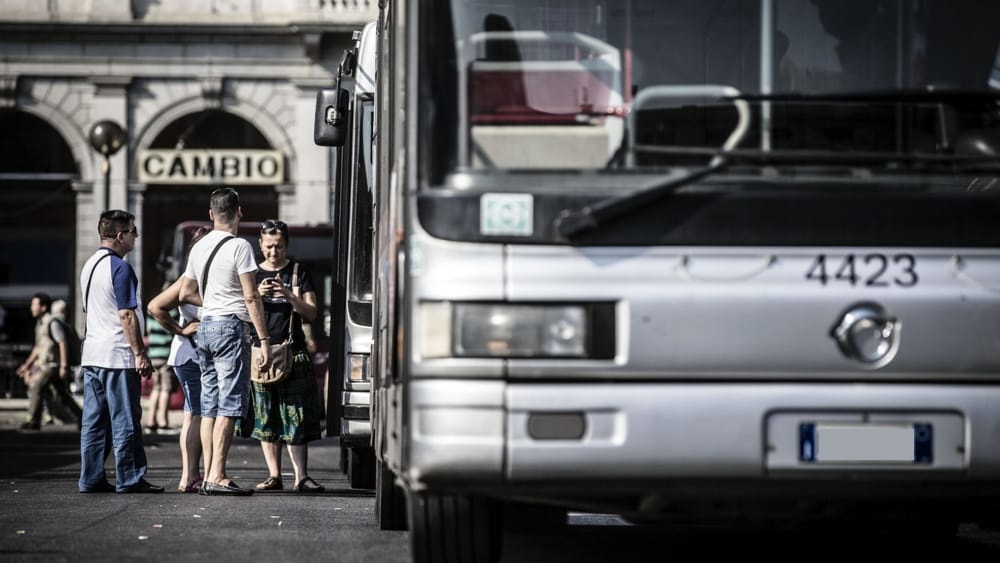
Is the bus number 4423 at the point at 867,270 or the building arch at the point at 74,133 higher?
the building arch at the point at 74,133

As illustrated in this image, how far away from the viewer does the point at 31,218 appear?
115 ft

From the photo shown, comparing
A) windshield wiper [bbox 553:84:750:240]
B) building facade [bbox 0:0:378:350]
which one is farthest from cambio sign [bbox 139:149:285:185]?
windshield wiper [bbox 553:84:750:240]

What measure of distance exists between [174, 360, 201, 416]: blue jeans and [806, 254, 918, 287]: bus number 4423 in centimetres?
671

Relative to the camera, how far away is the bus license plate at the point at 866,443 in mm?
5574

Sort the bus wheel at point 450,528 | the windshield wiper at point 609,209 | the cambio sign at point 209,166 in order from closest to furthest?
the windshield wiper at point 609,209 < the bus wheel at point 450,528 < the cambio sign at point 209,166

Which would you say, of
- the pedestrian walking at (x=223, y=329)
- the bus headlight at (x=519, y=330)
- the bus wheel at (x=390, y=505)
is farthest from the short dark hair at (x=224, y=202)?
the bus headlight at (x=519, y=330)

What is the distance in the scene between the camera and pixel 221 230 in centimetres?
1127

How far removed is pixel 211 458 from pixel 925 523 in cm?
461

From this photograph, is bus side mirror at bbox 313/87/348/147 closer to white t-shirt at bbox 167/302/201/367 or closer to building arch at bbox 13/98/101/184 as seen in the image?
white t-shirt at bbox 167/302/201/367

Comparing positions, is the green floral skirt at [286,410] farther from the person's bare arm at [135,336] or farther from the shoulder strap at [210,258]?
the shoulder strap at [210,258]

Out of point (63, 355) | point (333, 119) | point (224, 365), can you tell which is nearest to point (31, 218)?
point (63, 355)

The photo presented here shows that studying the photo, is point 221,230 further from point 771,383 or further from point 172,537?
point 771,383

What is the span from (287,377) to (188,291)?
2.67 ft

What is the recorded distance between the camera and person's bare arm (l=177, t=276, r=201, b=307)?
38.0 ft
